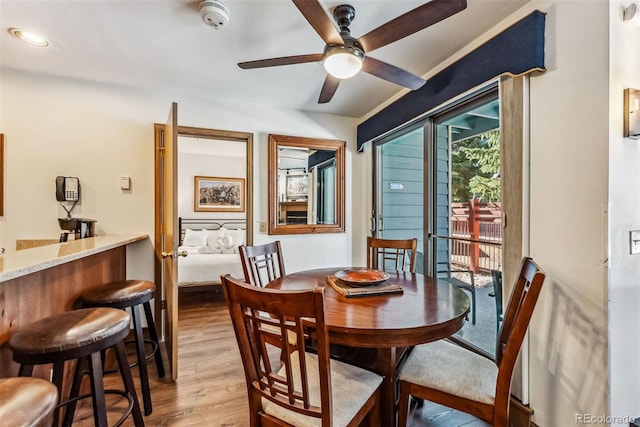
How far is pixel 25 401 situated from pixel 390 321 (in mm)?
1204

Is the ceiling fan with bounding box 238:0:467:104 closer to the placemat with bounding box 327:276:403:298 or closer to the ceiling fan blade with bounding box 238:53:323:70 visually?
the ceiling fan blade with bounding box 238:53:323:70

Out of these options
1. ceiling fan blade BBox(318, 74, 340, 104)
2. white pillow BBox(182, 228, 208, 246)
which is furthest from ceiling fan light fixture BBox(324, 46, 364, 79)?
white pillow BBox(182, 228, 208, 246)

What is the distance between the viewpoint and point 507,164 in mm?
1785

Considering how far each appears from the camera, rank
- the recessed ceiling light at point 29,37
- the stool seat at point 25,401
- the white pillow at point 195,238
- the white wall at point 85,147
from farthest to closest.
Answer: the white pillow at point 195,238, the white wall at point 85,147, the recessed ceiling light at point 29,37, the stool seat at point 25,401

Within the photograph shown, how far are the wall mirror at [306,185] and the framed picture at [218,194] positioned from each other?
2503 millimetres

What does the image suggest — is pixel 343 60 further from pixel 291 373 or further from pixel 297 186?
pixel 297 186

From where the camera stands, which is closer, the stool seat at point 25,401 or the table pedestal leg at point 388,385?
the stool seat at point 25,401

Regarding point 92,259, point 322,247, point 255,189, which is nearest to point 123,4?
point 92,259

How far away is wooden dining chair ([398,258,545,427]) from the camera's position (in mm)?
1136

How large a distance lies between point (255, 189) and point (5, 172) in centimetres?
215

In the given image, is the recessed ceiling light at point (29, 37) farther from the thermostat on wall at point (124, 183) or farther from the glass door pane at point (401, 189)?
the glass door pane at point (401, 189)

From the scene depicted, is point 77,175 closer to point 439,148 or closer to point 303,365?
point 303,365

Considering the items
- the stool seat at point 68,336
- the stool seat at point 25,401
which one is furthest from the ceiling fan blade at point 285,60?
the stool seat at point 25,401

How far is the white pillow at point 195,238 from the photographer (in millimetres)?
5051
